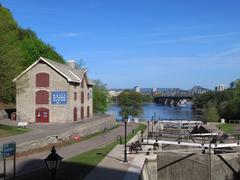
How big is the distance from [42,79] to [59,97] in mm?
3185

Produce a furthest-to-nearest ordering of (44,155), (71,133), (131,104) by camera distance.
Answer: (131,104) → (71,133) → (44,155)

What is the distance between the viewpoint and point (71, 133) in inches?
1807

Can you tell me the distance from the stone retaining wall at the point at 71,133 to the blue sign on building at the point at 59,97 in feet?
16.4

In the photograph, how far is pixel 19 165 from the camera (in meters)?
28.3

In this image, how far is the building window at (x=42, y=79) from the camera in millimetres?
57188

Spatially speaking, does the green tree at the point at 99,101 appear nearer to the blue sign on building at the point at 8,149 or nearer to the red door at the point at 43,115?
the red door at the point at 43,115

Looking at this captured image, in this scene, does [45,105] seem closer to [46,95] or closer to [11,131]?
[46,95]

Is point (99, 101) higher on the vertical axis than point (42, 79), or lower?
lower

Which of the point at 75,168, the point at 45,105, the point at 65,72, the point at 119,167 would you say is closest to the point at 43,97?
the point at 45,105

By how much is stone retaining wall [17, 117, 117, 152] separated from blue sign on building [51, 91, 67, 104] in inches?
196

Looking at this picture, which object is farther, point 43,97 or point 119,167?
point 43,97

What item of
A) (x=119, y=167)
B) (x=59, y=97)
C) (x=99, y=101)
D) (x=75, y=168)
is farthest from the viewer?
(x=99, y=101)

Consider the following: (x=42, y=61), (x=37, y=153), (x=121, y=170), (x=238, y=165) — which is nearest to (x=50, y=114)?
(x=42, y=61)

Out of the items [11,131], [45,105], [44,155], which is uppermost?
[45,105]
